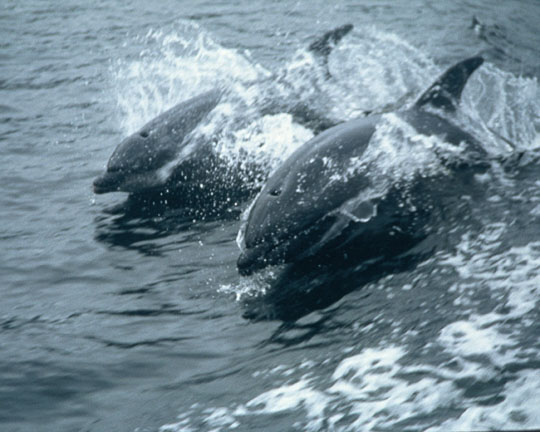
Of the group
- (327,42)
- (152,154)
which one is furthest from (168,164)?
(327,42)

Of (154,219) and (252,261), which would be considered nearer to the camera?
(252,261)

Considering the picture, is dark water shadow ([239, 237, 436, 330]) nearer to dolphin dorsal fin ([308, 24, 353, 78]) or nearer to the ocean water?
the ocean water

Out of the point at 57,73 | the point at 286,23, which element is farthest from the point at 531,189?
the point at 286,23

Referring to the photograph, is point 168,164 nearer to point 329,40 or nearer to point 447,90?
point 329,40

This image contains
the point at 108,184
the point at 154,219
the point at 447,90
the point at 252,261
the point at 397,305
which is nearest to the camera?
the point at 397,305

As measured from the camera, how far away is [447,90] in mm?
9320

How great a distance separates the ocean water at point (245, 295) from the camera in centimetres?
577

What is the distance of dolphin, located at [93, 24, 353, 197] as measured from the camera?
10367 mm

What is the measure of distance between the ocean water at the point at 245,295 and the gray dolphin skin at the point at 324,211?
29cm

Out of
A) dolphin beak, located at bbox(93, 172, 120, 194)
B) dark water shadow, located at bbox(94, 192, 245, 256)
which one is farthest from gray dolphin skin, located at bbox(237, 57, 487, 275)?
dolphin beak, located at bbox(93, 172, 120, 194)

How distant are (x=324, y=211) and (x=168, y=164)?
3117mm

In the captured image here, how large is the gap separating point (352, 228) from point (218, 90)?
3736mm

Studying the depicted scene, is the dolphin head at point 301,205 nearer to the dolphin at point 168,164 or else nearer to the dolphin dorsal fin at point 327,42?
the dolphin at point 168,164

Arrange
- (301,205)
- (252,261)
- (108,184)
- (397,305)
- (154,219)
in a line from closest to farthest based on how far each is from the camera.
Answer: (397,305) < (252,261) < (301,205) < (154,219) < (108,184)
